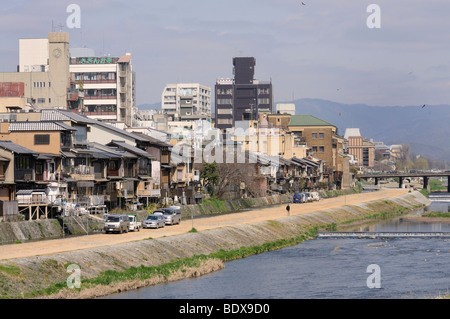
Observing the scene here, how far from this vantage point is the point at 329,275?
4759 centimetres

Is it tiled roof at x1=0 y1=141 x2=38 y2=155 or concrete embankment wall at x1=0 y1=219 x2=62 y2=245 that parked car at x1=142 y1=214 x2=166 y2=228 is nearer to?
concrete embankment wall at x1=0 y1=219 x2=62 y2=245

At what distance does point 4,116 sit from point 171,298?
141 feet

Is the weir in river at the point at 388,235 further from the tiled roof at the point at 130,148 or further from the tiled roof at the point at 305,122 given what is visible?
the tiled roof at the point at 305,122

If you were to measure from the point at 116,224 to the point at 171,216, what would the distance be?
1122 cm

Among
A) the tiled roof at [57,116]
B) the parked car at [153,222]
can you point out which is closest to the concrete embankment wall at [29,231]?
the parked car at [153,222]

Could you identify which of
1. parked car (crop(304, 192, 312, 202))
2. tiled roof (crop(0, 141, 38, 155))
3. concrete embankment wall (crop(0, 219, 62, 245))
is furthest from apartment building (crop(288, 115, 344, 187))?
concrete embankment wall (crop(0, 219, 62, 245))

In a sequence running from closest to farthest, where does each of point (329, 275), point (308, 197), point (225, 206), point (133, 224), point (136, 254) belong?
point (136, 254), point (329, 275), point (133, 224), point (225, 206), point (308, 197)

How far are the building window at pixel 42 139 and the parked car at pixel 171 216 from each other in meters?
12.3

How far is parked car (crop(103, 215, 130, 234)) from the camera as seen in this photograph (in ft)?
188

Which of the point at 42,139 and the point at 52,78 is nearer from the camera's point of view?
the point at 42,139

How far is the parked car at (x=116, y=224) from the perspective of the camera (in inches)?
2254

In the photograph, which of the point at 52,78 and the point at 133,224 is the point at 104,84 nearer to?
the point at 52,78

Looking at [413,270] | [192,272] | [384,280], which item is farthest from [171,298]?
[413,270]

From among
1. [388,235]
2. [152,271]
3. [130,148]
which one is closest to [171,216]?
[130,148]
